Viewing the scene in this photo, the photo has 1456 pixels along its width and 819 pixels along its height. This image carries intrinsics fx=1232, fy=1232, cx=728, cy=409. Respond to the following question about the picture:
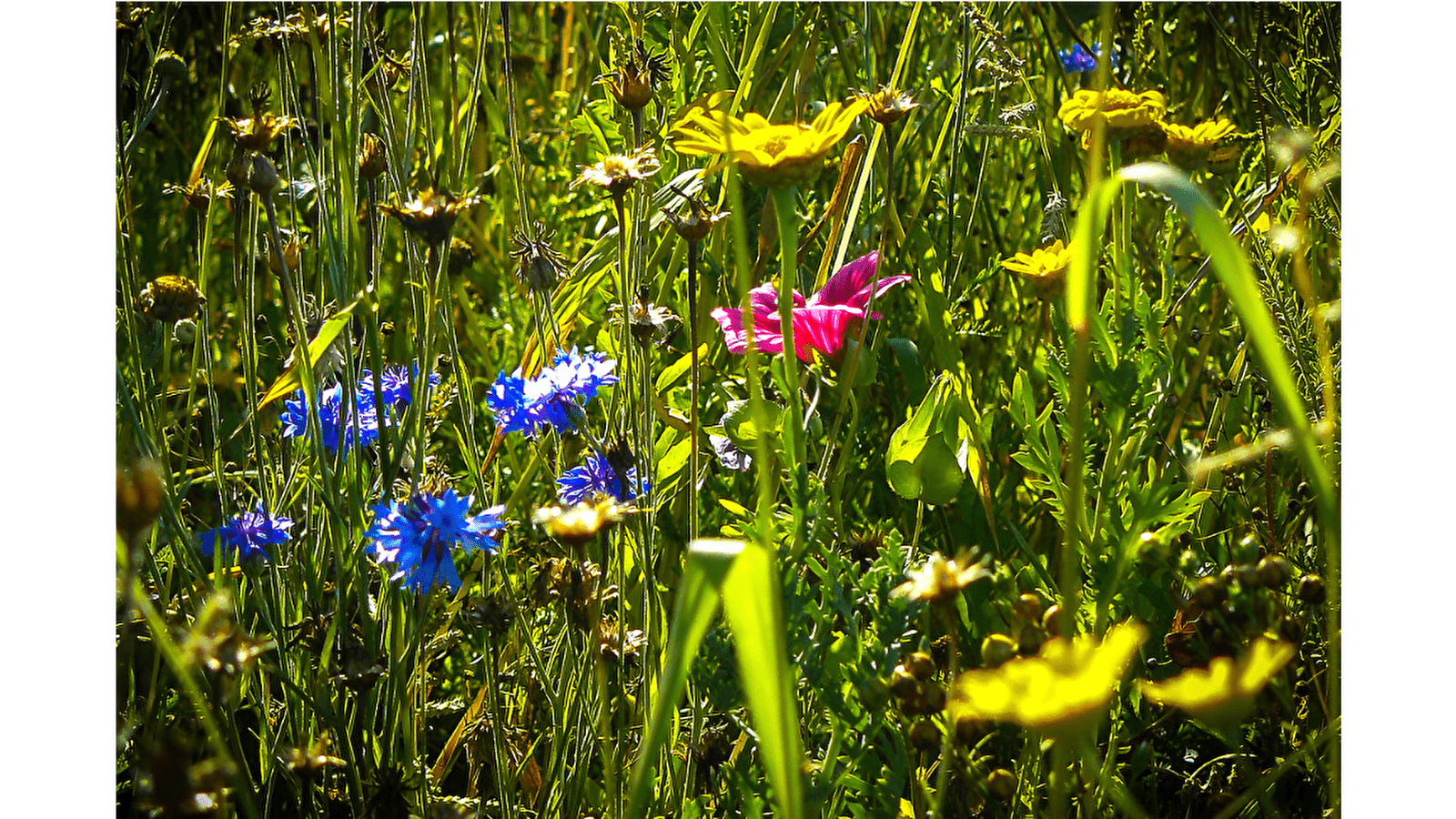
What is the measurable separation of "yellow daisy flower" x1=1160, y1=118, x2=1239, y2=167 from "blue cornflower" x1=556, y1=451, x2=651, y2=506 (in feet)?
1.20

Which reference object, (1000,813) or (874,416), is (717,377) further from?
(1000,813)

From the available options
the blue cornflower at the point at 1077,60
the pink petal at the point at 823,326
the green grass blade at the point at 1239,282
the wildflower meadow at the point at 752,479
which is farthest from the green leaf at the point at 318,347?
the blue cornflower at the point at 1077,60

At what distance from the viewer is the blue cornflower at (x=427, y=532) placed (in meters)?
0.59

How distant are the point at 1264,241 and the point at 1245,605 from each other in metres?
0.35

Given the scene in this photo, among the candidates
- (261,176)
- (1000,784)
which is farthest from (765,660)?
(261,176)

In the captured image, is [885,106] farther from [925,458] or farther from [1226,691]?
[1226,691]

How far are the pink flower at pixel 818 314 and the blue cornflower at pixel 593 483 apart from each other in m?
0.10

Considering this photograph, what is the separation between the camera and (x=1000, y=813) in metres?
0.64

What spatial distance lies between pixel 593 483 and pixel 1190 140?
40cm

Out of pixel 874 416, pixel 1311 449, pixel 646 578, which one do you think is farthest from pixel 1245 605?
pixel 874 416

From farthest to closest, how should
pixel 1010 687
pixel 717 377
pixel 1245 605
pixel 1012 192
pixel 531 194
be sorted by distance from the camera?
1. pixel 531 194
2. pixel 1012 192
3. pixel 717 377
4. pixel 1245 605
5. pixel 1010 687

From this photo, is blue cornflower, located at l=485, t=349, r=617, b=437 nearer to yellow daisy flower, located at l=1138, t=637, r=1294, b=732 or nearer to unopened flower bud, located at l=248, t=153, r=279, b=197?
unopened flower bud, located at l=248, t=153, r=279, b=197

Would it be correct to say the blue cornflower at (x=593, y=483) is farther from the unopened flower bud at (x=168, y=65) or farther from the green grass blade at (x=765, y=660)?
the unopened flower bud at (x=168, y=65)

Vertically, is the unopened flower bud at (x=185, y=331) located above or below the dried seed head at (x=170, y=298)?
below
